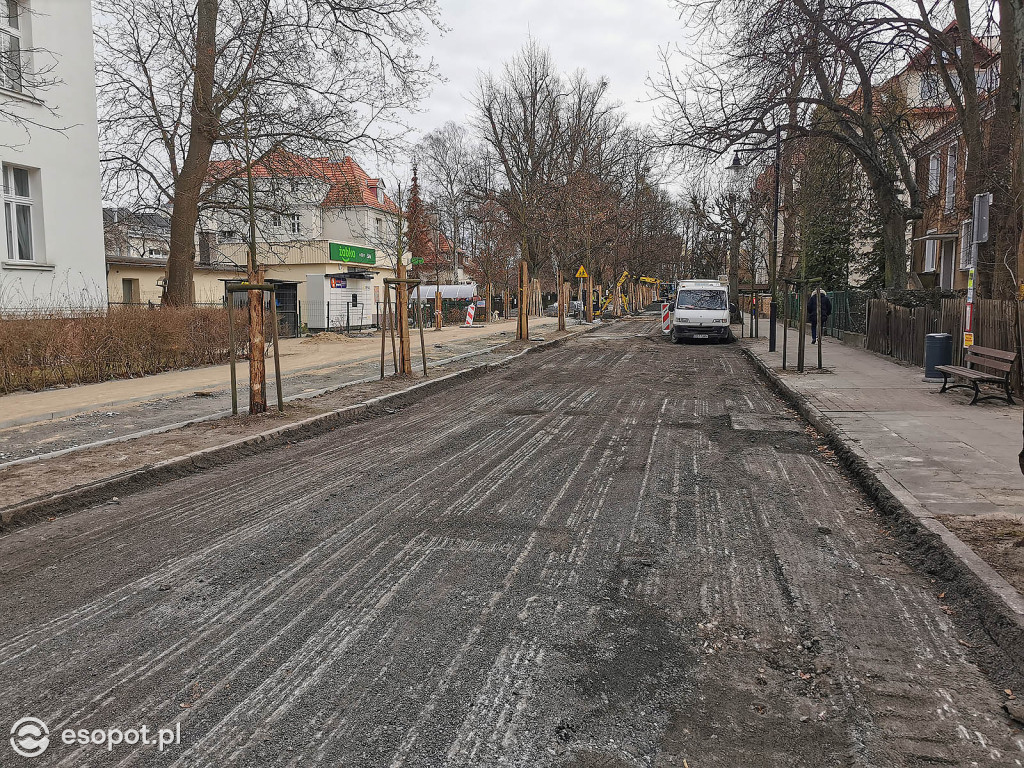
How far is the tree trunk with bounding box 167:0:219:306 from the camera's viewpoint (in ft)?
62.8

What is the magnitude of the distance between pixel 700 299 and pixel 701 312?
1.11 metres

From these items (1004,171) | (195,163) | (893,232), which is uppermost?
(195,163)

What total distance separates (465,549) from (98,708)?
233 cm

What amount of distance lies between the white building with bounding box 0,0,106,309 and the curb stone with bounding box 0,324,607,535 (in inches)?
350

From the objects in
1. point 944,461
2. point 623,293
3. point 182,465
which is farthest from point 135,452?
point 623,293

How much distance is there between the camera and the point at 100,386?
13750mm

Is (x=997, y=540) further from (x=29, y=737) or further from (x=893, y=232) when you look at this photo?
(x=893, y=232)

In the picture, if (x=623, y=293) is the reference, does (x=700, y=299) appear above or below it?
below

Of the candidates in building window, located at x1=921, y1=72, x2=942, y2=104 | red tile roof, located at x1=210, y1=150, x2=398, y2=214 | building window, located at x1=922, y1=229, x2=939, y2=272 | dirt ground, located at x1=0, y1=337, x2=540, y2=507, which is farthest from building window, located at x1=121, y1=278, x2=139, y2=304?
building window, located at x1=922, y1=229, x2=939, y2=272

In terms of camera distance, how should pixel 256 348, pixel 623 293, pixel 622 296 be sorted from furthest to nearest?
pixel 623 293
pixel 622 296
pixel 256 348

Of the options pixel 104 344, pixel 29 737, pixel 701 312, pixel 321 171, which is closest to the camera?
pixel 29 737

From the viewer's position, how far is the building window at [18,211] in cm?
1612

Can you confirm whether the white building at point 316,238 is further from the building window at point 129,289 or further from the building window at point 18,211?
the building window at point 18,211

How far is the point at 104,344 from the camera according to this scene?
14.5m
